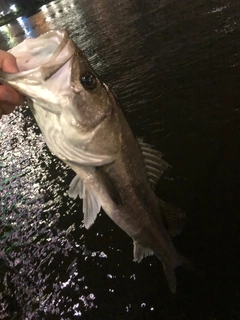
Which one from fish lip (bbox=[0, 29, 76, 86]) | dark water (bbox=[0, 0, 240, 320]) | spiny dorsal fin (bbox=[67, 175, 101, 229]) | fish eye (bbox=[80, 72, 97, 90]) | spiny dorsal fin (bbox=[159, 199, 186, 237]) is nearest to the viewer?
fish lip (bbox=[0, 29, 76, 86])

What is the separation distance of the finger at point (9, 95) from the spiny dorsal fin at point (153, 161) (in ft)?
3.80

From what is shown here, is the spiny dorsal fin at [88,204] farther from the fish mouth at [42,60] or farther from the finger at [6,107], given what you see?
the fish mouth at [42,60]

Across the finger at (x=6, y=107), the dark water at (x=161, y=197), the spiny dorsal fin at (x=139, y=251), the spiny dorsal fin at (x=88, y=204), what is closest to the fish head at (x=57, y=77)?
the finger at (x=6, y=107)

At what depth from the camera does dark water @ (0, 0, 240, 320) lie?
16.0 feet

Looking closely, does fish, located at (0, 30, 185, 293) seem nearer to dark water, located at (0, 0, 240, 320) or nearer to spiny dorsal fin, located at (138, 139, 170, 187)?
spiny dorsal fin, located at (138, 139, 170, 187)

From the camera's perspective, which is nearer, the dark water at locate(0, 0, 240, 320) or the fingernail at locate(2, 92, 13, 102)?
the fingernail at locate(2, 92, 13, 102)

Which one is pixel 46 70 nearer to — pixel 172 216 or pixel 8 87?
pixel 8 87

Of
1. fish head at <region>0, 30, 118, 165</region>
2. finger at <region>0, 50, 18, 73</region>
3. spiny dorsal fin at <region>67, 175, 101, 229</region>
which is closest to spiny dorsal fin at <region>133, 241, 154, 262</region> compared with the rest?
spiny dorsal fin at <region>67, 175, 101, 229</region>

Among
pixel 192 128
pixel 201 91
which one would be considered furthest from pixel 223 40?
pixel 192 128

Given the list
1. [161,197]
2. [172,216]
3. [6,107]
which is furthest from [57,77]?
[161,197]

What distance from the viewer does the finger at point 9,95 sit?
87.0 inches

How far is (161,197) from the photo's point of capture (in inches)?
249

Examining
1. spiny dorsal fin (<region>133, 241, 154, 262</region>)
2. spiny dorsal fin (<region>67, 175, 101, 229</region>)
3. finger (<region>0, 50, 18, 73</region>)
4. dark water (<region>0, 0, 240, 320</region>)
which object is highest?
finger (<region>0, 50, 18, 73</region>)

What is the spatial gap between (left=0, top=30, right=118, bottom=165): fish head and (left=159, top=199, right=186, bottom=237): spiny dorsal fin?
1.04m
